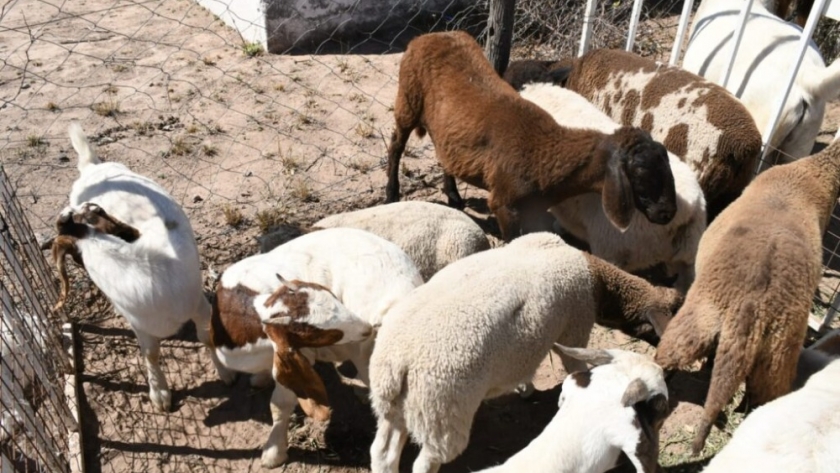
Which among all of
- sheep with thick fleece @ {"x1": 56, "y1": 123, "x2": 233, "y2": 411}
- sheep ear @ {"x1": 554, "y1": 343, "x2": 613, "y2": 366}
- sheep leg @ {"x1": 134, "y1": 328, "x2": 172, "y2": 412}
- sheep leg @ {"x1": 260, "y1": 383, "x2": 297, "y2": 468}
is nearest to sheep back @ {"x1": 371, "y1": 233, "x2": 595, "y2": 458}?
sheep ear @ {"x1": 554, "y1": 343, "x2": 613, "y2": 366}

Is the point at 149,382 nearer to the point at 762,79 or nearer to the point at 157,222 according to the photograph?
the point at 157,222

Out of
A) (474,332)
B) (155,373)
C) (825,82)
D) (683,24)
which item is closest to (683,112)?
(825,82)

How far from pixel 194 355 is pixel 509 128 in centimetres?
262

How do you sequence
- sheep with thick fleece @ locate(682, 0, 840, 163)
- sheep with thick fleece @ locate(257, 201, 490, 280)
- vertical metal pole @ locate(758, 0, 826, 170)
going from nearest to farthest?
sheep with thick fleece @ locate(257, 201, 490, 280) → vertical metal pole @ locate(758, 0, 826, 170) → sheep with thick fleece @ locate(682, 0, 840, 163)

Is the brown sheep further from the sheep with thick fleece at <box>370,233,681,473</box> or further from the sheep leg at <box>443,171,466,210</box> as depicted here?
the sheep with thick fleece at <box>370,233,681,473</box>

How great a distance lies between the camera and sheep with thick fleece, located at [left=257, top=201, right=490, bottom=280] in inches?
168

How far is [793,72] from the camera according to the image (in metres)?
5.03

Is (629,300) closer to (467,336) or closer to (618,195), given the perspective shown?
(618,195)

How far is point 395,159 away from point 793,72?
3.06 m

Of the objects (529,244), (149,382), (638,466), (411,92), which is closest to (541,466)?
(638,466)

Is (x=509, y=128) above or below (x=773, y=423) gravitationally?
above

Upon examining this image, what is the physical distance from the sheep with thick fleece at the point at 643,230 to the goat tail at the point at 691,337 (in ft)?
3.90

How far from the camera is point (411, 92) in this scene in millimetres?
5383

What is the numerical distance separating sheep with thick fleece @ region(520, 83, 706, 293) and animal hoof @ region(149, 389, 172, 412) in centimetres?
295
